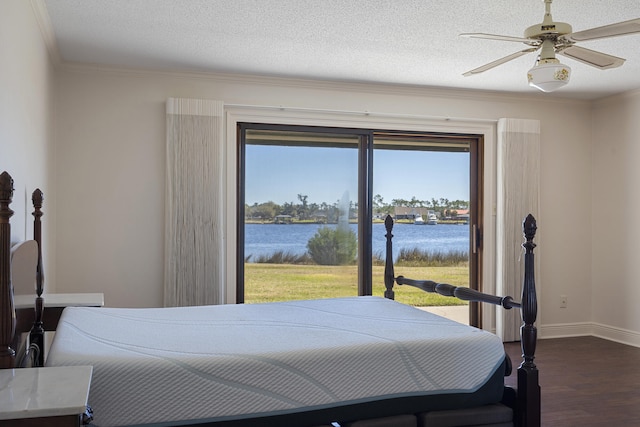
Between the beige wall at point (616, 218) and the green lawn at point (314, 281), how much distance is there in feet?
5.41

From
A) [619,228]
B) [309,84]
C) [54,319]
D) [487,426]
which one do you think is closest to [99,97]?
[309,84]

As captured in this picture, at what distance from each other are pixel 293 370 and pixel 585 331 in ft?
15.9

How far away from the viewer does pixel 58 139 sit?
4.59 m

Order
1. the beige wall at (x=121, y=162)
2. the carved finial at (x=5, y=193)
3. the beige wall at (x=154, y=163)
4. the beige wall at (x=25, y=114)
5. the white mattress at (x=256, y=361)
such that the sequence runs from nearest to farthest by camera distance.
Answer: the carved finial at (x=5, y=193)
the white mattress at (x=256, y=361)
the beige wall at (x=25, y=114)
the beige wall at (x=154, y=163)
the beige wall at (x=121, y=162)

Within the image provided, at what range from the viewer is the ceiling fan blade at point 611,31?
102 inches

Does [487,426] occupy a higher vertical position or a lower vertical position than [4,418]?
lower

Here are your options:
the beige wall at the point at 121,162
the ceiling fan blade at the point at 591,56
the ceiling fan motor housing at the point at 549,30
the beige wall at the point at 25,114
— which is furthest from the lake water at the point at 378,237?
the ceiling fan motor housing at the point at 549,30

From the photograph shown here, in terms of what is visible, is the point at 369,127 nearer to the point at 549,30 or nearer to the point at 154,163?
the point at 154,163

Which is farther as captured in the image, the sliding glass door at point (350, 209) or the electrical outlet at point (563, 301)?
the electrical outlet at point (563, 301)

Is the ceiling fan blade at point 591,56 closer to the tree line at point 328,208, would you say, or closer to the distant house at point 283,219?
the tree line at point 328,208

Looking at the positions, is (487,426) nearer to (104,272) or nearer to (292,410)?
(292,410)

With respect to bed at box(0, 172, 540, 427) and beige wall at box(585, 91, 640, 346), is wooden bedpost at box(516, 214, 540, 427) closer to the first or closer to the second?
bed at box(0, 172, 540, 427)

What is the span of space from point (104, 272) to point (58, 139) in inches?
43.8

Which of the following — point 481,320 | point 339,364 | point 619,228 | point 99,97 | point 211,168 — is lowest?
point 481,320
